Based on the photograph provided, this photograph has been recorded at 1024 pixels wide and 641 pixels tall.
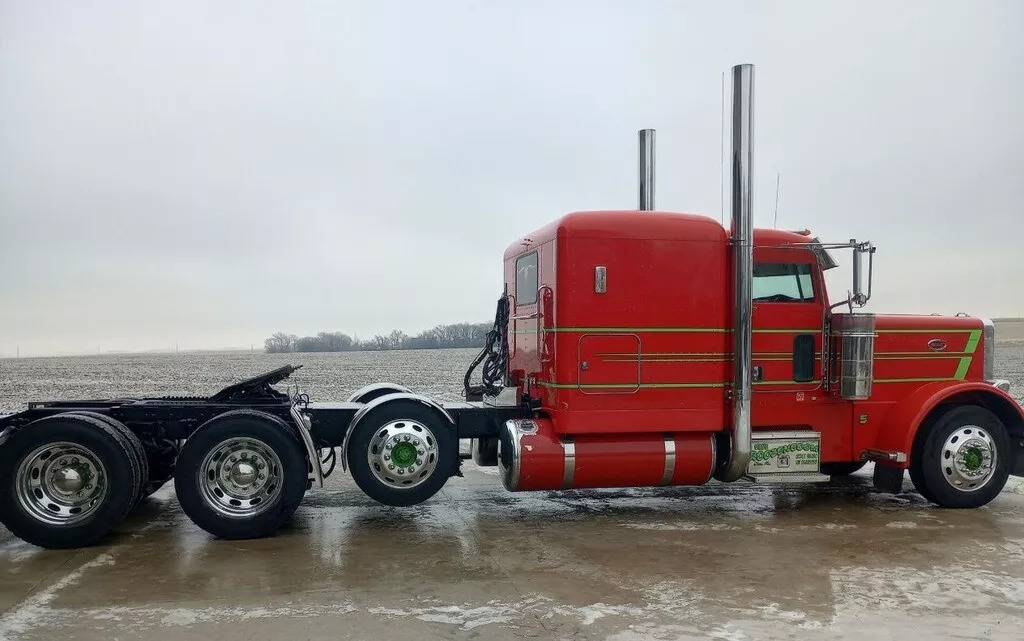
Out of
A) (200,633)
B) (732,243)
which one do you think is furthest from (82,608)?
(732,243)

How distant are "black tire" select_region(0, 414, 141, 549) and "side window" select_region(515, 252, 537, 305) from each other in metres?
4.25

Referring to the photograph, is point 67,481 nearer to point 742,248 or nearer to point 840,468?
point 742,248

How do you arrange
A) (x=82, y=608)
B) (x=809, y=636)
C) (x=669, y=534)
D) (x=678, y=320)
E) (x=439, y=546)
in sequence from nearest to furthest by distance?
(x=809, y=636), (x=82, y=608), (x=439, y=546), (x=669, y=534), (x=678, y=320)

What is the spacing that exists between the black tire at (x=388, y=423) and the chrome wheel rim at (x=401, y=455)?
1.2 inches

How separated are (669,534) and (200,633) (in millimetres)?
4301

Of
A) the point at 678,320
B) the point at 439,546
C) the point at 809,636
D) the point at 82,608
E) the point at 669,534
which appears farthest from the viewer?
the point at 678,320

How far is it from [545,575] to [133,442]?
401 centimetres

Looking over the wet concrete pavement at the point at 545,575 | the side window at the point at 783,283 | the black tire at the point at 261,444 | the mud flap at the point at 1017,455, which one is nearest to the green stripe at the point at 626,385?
the side window at the point at 783,283

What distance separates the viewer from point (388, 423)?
8297 mm

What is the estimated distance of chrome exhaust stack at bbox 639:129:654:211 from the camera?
34.9 feet

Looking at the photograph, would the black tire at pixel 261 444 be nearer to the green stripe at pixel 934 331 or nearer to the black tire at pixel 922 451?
the green stripe at pixel 934 331

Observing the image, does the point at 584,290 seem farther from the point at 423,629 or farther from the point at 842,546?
the point at 423,629

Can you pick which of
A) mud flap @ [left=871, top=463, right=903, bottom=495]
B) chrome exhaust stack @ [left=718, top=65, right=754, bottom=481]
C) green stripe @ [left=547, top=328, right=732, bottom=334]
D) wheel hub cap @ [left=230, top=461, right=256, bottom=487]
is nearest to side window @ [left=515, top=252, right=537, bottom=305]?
green stripe @ [left=547, top=328, right=732, bottom=334]

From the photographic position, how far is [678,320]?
8570mm
